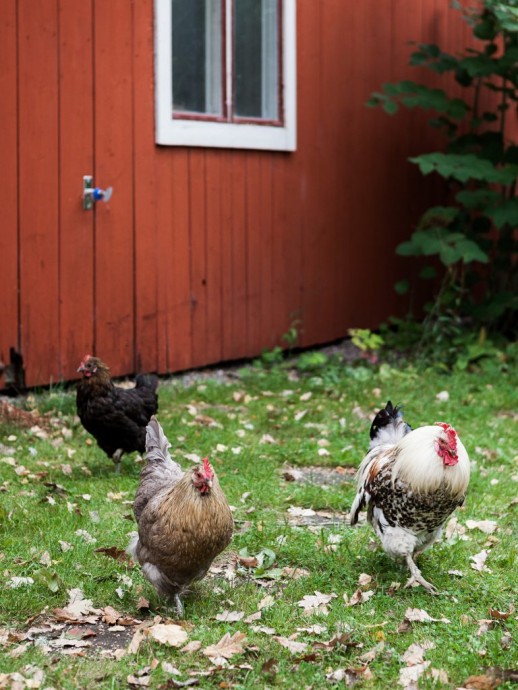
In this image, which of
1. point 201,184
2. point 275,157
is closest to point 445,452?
point 201,184

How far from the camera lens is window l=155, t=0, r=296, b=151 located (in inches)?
347

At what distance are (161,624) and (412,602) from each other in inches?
44.7

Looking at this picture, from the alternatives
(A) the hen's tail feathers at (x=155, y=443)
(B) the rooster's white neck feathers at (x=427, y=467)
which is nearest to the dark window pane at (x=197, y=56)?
(A) the hen's tail feathers at (x=155, y=443)

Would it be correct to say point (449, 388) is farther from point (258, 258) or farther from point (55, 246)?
point (55, 246)

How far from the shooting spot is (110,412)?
21.2 ft

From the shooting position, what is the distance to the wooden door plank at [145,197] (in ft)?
28.1

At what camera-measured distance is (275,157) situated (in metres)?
9.99

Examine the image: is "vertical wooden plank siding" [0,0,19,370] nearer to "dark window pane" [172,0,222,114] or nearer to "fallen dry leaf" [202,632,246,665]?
"dark window pane" [172,0,222,114]

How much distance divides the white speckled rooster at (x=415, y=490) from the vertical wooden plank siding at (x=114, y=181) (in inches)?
157

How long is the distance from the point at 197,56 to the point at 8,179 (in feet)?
7.48

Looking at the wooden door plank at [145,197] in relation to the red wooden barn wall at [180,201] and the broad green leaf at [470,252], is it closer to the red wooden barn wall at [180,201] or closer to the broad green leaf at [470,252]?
the red wooden barn wall at [180,201]

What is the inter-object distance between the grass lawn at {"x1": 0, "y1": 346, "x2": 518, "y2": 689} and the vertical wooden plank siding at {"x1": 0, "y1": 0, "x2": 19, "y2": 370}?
607 millimetres

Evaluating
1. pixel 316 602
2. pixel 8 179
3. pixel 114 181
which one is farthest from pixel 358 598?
pixel 114 181

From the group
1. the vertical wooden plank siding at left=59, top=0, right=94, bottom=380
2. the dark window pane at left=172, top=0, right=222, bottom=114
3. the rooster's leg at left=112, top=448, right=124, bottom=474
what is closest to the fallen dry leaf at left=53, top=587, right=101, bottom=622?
the rooster's leg at left=112, top=448, right=124, bottom=474
